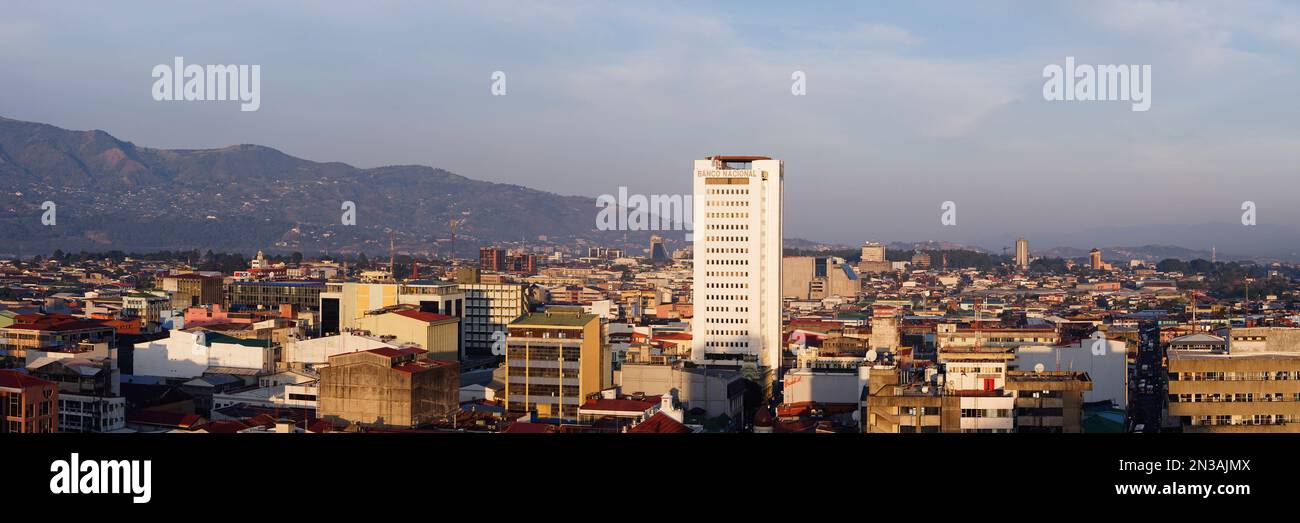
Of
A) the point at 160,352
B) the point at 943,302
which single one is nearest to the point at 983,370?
the point at 160,352

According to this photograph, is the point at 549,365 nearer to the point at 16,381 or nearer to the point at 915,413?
the point at 16,381

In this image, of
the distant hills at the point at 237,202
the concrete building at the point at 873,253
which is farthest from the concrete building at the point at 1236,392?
the distant hills at the point at 237,202

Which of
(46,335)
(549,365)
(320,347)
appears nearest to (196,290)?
(46,335)

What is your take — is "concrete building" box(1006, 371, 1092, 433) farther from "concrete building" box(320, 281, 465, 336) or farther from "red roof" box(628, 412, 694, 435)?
"concrete building" box(320, 281, 465, 336)

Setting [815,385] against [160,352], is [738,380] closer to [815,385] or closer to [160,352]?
[815,385]
